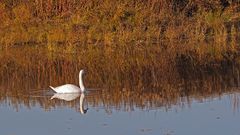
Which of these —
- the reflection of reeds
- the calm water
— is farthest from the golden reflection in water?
the reflection of reeds

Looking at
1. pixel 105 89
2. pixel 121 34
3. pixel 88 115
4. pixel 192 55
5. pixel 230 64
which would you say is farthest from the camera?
pixel 121 34

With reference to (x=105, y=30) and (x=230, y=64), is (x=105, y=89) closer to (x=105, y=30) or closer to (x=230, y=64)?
(x=230, y=64)

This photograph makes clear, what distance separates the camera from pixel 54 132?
36.8ft

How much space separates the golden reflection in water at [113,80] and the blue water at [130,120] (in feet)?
0.84

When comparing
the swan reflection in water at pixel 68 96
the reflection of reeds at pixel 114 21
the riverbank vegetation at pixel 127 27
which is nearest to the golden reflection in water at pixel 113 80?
the swan reflection in water at pixel 68 96

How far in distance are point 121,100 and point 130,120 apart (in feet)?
5.66

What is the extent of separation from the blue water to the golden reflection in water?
0.26 meters

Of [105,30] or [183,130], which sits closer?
[183,130]

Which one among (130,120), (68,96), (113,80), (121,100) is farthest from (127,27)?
(130,120)

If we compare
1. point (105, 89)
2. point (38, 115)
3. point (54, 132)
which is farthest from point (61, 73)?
point (54, 132)

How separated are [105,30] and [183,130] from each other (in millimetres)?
13679

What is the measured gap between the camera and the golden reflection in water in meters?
13.6

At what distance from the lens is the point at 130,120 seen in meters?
11.8

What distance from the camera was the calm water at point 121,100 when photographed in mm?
11406
